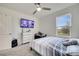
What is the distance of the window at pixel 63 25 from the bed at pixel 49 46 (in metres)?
0.14

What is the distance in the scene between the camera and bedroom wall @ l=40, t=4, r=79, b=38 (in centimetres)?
Answer: 157

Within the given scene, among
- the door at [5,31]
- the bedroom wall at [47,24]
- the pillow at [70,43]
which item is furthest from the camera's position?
the bedroom wall at [47,24]

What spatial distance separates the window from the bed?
138mm

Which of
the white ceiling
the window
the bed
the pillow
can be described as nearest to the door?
the white ceiling

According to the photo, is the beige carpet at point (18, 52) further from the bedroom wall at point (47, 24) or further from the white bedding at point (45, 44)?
the bedroom wall at point (47, 24)

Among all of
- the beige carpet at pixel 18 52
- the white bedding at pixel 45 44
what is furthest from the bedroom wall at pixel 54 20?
the beige carpet at pixel 18 52

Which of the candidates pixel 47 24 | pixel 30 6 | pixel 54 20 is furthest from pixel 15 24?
pixel 54 20

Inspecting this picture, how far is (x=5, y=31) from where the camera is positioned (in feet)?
5.54

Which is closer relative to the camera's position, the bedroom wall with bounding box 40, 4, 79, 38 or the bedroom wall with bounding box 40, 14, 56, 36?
the bedroom wall with bounding box 40, 4, 79, 38

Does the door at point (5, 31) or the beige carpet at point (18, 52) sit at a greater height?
the door at point (5, 31)

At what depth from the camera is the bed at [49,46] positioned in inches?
61.4

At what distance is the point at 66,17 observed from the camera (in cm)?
164

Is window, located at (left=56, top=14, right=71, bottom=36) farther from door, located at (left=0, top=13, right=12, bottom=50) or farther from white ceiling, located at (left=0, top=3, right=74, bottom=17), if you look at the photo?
door, located at (left=0, top=13, right=12, bottom=50)

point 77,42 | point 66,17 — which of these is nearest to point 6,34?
point 66,17
